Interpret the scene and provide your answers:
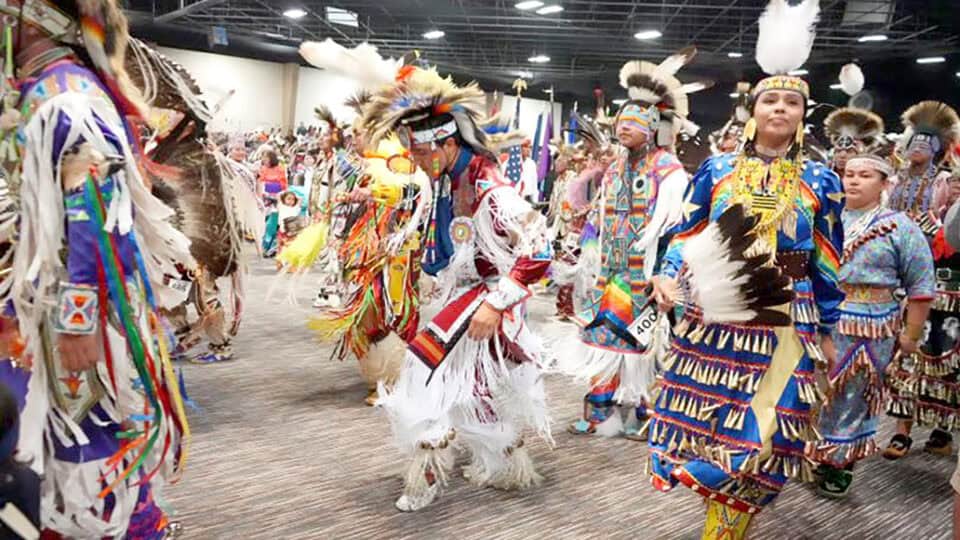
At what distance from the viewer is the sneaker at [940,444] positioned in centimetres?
374

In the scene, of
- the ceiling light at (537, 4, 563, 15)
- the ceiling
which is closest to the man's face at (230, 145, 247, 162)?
the ceiling

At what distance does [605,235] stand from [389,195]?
1.15 m

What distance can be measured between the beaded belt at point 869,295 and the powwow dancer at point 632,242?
2.76ft

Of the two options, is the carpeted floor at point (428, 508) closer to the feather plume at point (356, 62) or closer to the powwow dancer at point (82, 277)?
the powwow dancer at point (82, 277)

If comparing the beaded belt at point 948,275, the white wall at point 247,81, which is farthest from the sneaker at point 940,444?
the white wall at point 247,81

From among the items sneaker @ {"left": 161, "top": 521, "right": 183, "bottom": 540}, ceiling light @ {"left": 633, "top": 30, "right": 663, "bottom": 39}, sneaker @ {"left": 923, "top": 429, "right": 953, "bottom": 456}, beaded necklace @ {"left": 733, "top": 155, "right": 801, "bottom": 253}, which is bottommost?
sneaker @ {"left": 161, "top": 521, "right": 183, "bottom": 540}

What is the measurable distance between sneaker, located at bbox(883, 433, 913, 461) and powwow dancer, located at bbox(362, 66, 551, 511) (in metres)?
2.00

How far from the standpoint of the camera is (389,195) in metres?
3.89

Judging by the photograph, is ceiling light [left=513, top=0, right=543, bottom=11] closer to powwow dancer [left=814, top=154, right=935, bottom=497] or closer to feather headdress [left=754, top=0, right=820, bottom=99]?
powwow dancer [left=814, top=154, right=935, bottom=497]

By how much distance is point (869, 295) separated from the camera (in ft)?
9.78

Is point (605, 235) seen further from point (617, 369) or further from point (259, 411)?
point (259, 411)

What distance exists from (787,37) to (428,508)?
202 cm

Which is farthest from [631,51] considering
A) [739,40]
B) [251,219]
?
[251,219]

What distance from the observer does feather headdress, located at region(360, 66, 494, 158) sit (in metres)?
2.61
